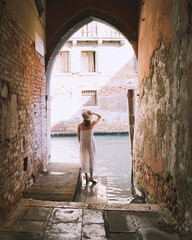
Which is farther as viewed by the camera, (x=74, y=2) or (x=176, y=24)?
(x=74, y=2)

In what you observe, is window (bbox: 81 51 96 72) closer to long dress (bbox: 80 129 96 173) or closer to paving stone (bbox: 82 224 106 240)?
long dress (bbox: 80 129 96 173)

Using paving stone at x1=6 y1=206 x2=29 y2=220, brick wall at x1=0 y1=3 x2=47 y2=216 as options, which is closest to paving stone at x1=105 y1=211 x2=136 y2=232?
paving stone at x1=6 y1=206 x2=29 y2=220

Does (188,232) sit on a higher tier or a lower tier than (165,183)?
lower

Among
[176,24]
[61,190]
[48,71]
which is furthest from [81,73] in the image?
[176,24]

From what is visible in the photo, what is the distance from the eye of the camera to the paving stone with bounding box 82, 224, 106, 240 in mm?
2217

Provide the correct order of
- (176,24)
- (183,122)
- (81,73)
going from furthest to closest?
(81,73) → (176,24) → (183,122)

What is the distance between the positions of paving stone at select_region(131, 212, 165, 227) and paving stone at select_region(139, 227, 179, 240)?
0.10 metres

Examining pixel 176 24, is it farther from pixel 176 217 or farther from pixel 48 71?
pixel 48 71

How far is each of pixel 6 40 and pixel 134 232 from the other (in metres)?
2.58

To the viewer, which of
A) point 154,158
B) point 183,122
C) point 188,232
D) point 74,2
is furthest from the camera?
point 74,2

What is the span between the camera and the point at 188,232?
2084mm

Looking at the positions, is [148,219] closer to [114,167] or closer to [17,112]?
[17,112]

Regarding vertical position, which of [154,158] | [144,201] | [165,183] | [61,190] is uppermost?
[154,158]

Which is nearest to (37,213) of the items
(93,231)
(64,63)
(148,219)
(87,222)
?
(87,222)
